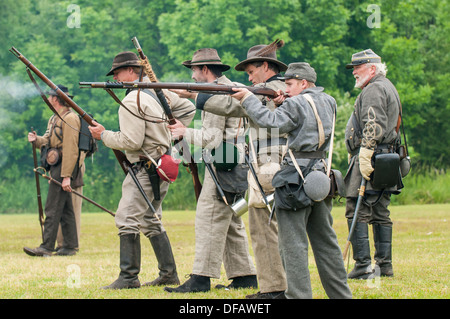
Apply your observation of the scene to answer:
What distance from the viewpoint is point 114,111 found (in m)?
35.9

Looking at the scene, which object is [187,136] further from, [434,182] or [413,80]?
[413,80]

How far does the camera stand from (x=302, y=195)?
629cm

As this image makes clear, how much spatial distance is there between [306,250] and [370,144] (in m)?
2.35

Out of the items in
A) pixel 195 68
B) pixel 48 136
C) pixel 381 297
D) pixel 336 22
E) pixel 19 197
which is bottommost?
pixel 19 197

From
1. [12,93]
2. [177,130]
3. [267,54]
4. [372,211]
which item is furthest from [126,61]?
[12,93]

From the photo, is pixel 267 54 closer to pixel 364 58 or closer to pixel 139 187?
pixel 364 58

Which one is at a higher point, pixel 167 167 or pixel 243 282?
pixel 167 167

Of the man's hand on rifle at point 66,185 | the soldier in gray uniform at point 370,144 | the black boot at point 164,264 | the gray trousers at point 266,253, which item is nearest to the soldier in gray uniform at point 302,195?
the gray trousers at point 266,253

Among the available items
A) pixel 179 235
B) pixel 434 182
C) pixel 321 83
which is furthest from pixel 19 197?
pixel 179 235

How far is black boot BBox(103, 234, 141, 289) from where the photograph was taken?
814 cm

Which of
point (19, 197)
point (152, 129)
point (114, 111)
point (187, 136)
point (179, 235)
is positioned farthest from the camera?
point (114, 111)

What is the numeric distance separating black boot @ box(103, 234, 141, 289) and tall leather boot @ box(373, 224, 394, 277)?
8.38 ft

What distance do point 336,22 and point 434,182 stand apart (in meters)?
9.57

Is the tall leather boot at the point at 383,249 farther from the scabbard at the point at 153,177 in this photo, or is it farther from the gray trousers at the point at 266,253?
the scabbard at the point at 153,177
